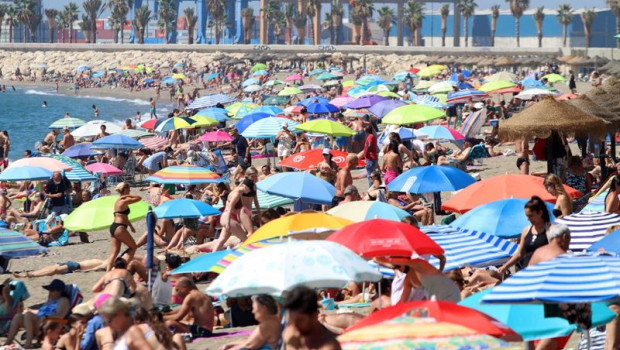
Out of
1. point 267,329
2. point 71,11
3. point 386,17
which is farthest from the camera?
point 71,11

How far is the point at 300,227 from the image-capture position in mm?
9820

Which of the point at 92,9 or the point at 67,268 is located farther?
the point at 92,9

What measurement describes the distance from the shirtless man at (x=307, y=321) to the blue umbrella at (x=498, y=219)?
5.01 m

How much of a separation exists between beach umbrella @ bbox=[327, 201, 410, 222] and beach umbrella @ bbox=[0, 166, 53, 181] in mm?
8192

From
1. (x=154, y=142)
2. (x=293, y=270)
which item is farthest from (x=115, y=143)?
(x=293, y=270)

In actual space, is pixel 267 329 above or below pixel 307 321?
below

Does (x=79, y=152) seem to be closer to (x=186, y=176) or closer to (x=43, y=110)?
(x=186, y=176)

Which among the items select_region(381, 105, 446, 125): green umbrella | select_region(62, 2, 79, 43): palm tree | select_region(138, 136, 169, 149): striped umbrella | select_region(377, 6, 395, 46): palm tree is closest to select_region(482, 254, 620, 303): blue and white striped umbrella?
select_region(381, 105, 446, 125): green umbrella

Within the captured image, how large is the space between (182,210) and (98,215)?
1.08 metres

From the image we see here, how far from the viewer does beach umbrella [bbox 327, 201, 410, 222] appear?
10.9 meters

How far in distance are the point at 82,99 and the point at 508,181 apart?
7467 cm

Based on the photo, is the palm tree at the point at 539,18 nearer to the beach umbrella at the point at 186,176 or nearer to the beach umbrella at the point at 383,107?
the beach umbrella at the point at 383,107

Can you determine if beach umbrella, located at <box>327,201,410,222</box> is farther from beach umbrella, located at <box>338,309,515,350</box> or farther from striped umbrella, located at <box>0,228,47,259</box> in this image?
beach umbrella, located at <box>338,309,515,350</box>

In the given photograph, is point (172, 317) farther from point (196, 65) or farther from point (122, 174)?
point (196, 65)
